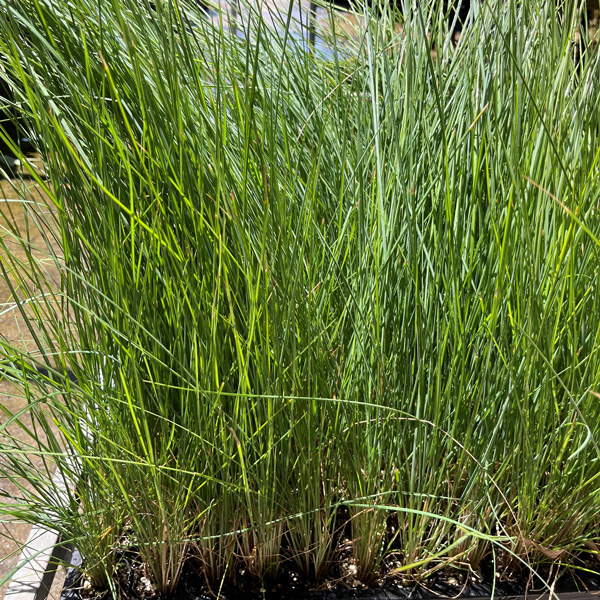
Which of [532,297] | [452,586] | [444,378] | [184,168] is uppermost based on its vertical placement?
[184,168]

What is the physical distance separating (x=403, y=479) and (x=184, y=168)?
399 mm

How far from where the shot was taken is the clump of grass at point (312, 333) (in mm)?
553

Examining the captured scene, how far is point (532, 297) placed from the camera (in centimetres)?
52

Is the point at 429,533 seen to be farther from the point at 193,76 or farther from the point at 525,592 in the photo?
the point at 193,76

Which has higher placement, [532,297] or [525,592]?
[532,297]

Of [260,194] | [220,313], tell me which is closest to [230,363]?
[220,313]

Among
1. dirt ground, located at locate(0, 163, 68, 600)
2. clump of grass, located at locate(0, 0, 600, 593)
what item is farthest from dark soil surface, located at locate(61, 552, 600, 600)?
dirt ground, located at locate(0, 163, 68, 600)

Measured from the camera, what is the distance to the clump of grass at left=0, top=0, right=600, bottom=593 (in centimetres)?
55

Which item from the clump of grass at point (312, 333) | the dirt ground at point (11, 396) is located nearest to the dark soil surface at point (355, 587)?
the clump of grass at point (312, 333)

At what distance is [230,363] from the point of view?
24.6 inches

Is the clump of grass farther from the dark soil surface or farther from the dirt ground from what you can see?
the dirt ground

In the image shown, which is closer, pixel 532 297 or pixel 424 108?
pixel 532 297

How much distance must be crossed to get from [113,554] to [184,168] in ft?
1.36

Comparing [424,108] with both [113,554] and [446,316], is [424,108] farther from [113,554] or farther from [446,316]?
[113,554]
